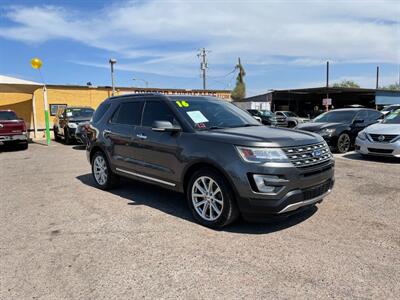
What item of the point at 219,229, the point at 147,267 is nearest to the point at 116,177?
the point at 219,229

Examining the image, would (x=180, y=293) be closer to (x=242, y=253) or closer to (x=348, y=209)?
(x=242, y=253)

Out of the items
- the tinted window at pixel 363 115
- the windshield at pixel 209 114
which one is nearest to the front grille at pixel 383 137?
the tinted window at pixel 363 115

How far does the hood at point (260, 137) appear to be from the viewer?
4289 millimetres

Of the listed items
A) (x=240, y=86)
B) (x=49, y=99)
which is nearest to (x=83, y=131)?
(x=49, y=99)

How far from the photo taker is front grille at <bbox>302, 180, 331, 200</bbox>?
4.36 metres

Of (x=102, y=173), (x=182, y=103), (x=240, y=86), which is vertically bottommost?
(x=102, y=173)

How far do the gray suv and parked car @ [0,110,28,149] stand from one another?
1040 cm

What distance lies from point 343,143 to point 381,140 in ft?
6.34

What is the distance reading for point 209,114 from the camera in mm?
5410

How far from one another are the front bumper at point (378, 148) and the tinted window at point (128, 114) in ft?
22.4

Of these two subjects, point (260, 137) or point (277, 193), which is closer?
point (277, 193)

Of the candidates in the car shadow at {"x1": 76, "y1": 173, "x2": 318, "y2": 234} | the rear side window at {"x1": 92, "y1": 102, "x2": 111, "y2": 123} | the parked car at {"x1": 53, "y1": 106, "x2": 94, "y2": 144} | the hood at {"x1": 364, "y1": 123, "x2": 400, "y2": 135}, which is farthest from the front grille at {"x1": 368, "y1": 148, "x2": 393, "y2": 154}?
the parked car at {"x1": 53, "y1": 106, "x2": 94, "y2": 144}

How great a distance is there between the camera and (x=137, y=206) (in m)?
5.75

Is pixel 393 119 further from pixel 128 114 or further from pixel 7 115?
pixel 7 115
